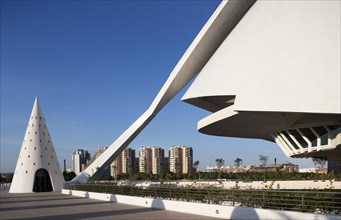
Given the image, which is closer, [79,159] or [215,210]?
[215,210]

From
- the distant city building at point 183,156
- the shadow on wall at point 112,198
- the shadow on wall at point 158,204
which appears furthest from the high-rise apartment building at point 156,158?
the shadow on wall at point 158,204

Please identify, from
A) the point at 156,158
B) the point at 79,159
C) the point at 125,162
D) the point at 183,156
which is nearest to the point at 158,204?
the point at 156,158

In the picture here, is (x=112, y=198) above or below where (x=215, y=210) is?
below

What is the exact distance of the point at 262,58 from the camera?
1439cm

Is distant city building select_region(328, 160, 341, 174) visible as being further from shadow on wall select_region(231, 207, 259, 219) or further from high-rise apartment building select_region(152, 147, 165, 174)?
shadow on wall select_region(231, 207, 259, 219)

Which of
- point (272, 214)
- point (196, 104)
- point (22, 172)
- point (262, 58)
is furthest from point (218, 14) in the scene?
point (22, 172)

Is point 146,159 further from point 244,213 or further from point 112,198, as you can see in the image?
point 244,213

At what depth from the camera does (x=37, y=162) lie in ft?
114

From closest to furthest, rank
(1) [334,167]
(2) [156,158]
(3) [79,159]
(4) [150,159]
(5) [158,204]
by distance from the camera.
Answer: (5) [158,204], (1) [334,167], (2) [156,158], (4) [150,159], (3) [79,159]

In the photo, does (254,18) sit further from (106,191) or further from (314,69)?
(106,191)

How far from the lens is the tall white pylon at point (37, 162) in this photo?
34.2 m

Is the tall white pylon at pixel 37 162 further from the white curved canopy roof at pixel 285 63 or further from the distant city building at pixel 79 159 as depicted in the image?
the distant city building at pixel 79 159

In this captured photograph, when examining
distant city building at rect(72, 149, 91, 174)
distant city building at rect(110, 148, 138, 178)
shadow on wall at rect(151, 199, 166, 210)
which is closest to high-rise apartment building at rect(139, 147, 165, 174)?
distant city building at rect(110, 148, 138, 178)

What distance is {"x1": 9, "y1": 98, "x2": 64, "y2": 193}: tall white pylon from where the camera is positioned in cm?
3425
